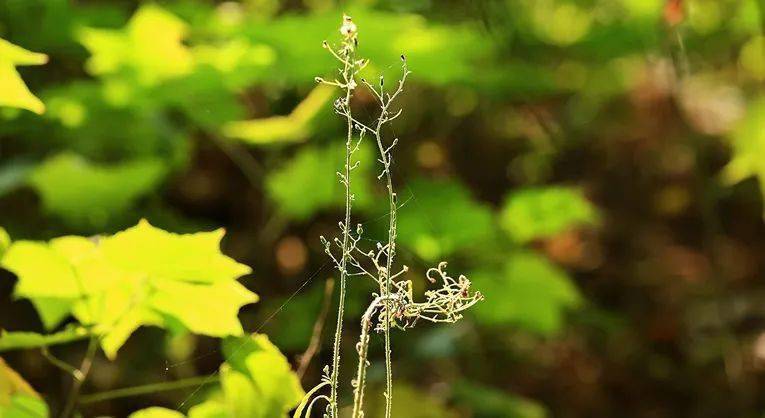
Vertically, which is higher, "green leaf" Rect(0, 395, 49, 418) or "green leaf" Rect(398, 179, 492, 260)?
"green leaf" Rect(0, 395, 49, 418)

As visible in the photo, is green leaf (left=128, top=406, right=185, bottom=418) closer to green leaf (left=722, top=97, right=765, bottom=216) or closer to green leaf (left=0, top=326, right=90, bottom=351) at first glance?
green leaf (left=0, top=326, right=90, bottom=351)

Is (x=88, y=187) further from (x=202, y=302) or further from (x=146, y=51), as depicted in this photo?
(x=202, y=302)

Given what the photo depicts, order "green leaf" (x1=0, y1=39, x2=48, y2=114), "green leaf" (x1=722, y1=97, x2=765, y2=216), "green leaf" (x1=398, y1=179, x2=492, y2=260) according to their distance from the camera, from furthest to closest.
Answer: "green leaf" (x1=722, y1=97, x2=765, y2=216), "green leaf" (x1=398, y1=179, x2=492, y2=260), "green leaf" (x1=0, y1=39, x2=48, y2=114)

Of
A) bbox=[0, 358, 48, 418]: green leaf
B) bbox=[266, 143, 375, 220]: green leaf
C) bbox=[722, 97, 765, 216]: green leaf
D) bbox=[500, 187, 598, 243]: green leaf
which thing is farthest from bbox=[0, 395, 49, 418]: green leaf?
bbox=[722, 97, 765, 216]: green leaf

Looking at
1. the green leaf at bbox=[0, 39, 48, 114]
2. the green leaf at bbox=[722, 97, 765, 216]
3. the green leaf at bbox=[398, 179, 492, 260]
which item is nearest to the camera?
the green leaf at bbox=[0, 39, 48, 114]

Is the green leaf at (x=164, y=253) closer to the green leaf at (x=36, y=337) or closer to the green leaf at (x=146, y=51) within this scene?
the green leaf at (x=36, y=337)

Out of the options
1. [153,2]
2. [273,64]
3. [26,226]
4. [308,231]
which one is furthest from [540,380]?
[153,2]

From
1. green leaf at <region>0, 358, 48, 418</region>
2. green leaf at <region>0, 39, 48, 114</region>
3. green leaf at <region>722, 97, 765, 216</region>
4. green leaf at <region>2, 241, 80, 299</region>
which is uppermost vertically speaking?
green leaf at <region>0, 39, 48, 114</region>

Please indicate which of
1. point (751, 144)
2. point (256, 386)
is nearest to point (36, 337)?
point (256, 386)
